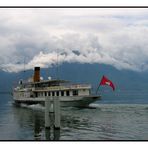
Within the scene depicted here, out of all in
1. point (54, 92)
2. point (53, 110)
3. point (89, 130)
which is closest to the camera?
point (53, 110)

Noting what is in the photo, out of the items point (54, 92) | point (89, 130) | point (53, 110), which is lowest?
point (89, 130)

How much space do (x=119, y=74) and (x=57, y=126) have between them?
521 feet

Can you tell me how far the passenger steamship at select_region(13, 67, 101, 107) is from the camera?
130 feet

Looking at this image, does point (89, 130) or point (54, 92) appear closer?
point (89, 130)

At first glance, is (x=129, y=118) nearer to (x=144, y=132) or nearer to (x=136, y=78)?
(x=144, y=132)

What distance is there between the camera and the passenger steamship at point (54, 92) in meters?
39.6

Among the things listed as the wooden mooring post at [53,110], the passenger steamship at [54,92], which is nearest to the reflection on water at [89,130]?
the wooden mooring post at [53,110]

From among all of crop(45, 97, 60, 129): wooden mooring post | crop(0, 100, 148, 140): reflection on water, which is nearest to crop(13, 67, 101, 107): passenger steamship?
crop(0, 100, 148, 140): reflection on water

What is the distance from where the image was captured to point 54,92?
41594 mm

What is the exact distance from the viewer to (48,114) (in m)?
22.0

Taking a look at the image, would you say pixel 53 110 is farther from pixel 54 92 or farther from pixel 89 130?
pixel 54 92

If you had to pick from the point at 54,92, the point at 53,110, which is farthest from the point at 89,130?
the point at 54,92
